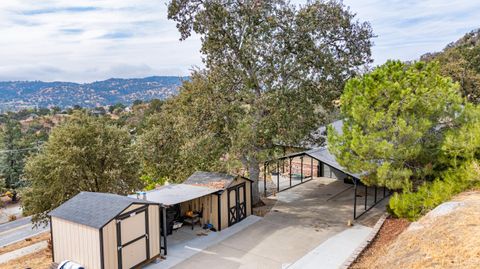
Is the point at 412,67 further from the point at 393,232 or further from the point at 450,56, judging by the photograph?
the point at 450,56

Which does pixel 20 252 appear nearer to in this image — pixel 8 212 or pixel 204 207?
pixel 204 207

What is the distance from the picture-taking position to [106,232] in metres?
9.17

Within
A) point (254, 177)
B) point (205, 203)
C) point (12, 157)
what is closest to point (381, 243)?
point (205, 203)

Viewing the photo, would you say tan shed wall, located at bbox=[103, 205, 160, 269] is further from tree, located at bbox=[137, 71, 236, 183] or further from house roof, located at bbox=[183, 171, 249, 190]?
tree, located at bbox=[137, 71, 236, 183]

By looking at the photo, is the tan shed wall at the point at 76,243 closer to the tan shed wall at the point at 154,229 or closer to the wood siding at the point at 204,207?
the tan shed wall at the point at 154,229

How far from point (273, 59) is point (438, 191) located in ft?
27.2

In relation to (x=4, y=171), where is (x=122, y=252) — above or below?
above

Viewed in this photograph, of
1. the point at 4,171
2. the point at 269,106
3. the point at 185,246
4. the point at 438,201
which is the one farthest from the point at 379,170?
the point at 4,171

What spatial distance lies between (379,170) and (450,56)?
42.1m

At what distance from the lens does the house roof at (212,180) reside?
13556mm

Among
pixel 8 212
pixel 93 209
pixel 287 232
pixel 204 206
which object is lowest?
pixel 8 212

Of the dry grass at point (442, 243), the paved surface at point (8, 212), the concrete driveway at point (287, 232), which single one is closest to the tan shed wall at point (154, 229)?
the concrete driveway at point (287, 232)

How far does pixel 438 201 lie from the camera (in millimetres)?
10555

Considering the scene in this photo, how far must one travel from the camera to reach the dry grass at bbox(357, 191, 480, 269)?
6.74 metres
